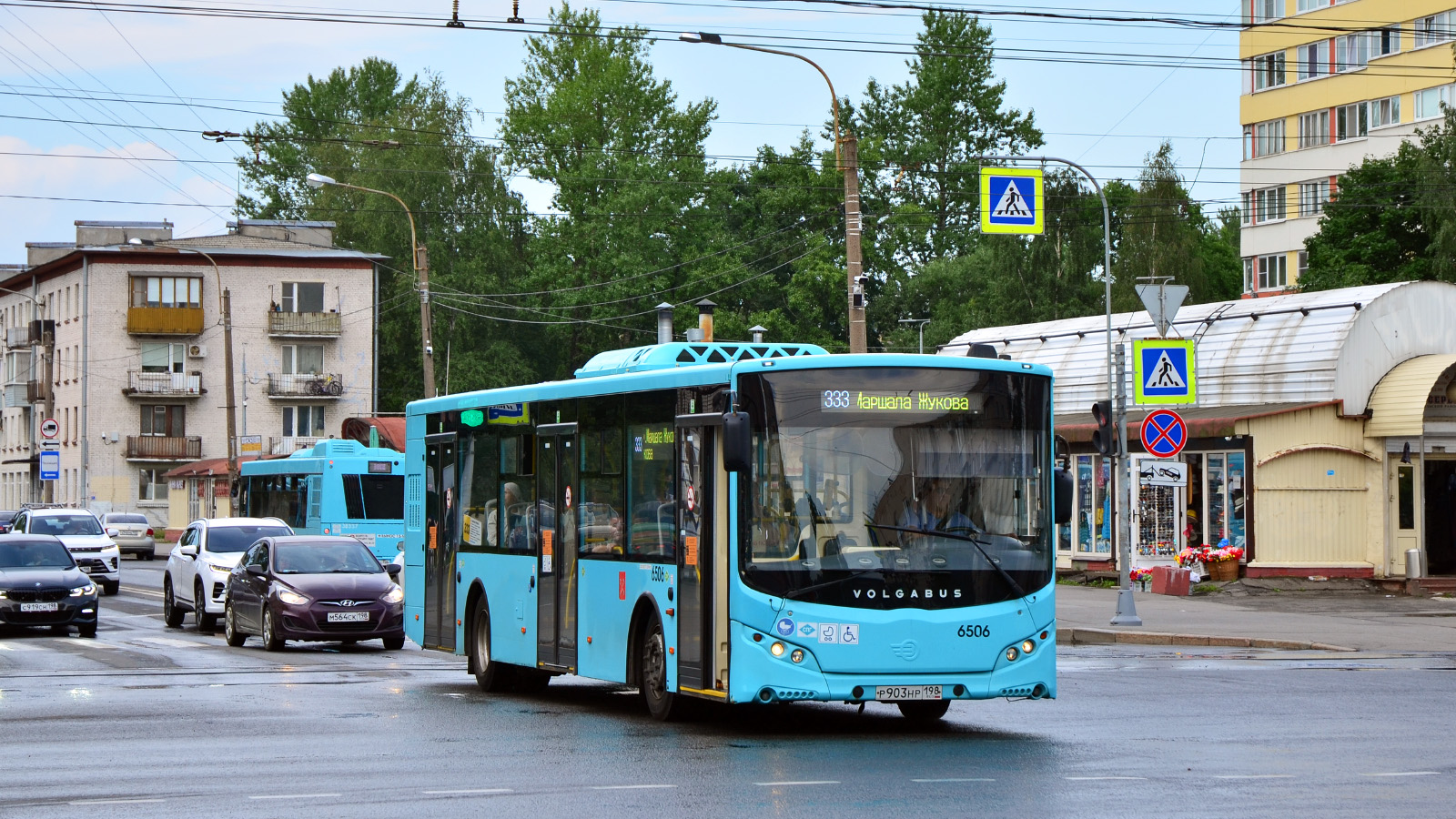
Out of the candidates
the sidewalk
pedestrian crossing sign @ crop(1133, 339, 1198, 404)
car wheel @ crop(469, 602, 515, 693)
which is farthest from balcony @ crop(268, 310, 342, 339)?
car wheel @ crop(469, 602, 515, 693)

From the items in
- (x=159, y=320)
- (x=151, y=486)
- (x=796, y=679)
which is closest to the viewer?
(x=796, y=679)

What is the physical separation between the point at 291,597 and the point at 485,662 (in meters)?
6.95

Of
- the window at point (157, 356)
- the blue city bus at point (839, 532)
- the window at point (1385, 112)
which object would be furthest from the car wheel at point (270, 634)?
the window at point (157, 356)

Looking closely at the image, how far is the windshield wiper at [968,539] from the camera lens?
14.1m

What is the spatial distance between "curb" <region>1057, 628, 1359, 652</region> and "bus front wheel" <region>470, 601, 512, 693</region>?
31.9 ft

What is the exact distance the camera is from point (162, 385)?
8912 cm

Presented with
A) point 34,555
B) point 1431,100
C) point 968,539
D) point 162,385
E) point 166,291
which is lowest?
point 34,555

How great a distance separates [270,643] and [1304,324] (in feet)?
69.1

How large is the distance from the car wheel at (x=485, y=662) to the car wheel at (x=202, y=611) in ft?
39.4

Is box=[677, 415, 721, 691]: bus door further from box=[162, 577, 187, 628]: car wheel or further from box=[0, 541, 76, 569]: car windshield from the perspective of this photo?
box=[162, 577, 187, 628]: car wheel

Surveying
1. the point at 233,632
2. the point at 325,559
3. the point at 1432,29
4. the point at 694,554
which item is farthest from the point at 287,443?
the point at 694,554

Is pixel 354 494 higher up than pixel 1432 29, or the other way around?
pixel 1432 29

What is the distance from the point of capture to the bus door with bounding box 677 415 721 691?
47.0 feet

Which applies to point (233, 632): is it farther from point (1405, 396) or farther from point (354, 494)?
point (1405, 396)
